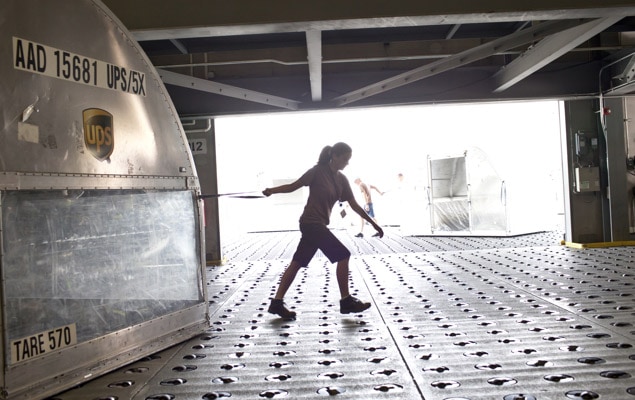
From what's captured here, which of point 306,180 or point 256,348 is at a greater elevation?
point 306,180

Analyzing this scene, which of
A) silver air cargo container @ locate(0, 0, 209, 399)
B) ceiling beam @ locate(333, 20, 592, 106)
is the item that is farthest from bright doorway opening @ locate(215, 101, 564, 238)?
silver air cargo container @ locate(0, 0, 209, 399)

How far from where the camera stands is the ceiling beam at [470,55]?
22.0 ft

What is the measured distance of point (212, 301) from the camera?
22.5 feet

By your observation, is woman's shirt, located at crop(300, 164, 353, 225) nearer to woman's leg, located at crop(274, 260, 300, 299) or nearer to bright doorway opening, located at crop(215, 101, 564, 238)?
woman's leg, located at crop(274, 260, 300, 299)

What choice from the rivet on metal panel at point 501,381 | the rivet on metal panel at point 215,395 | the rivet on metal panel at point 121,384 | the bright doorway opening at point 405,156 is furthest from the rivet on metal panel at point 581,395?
the bright doorway opening at point 405,156

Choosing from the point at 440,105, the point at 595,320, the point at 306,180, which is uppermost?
the point at 440,105

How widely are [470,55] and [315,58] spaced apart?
7.70 feet

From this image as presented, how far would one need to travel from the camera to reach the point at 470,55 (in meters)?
7.54

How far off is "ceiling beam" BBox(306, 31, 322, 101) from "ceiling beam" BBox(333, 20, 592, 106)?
639 mm

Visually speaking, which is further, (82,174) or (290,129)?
(290,129)

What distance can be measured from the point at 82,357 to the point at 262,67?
295 inches

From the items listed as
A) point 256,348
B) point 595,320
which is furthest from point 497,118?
point 256,348

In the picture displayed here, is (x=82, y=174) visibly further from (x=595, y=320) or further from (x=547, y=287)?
(x=547, y=287)

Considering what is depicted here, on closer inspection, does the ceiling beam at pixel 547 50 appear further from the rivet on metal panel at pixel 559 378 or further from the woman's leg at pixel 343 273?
the rivet on metal panel at pixel 559 378
